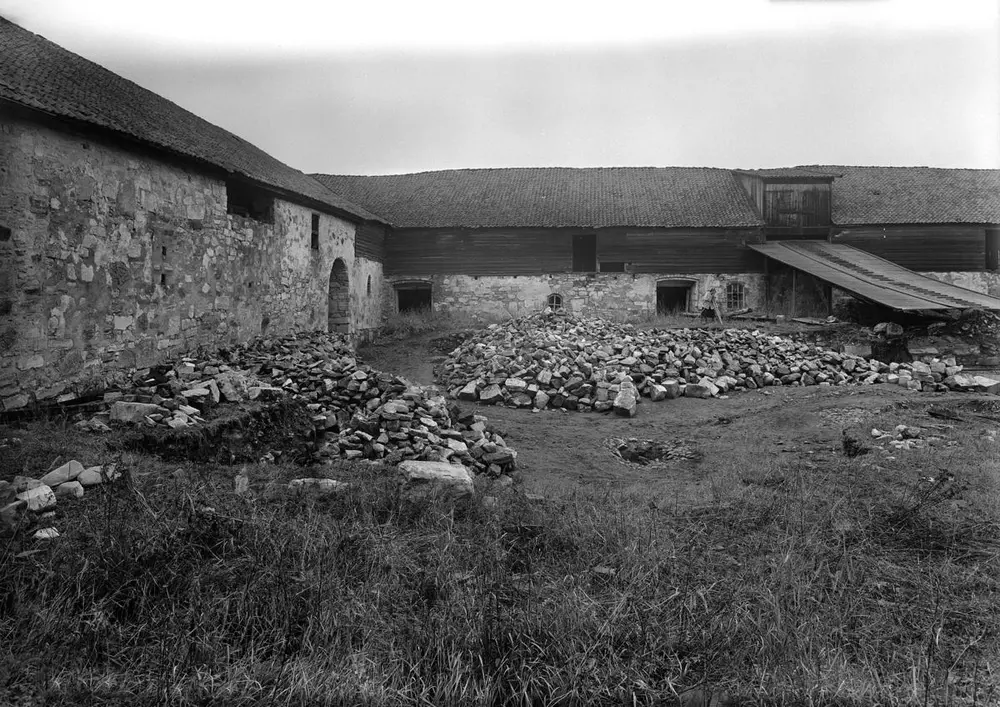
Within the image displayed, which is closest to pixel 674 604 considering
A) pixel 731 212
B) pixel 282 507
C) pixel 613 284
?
pixel 282 507

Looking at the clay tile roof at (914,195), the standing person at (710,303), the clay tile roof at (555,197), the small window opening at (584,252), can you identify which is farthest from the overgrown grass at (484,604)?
the clay tile roof at (914,195)

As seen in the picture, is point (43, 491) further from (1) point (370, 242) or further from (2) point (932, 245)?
(2) point (932, 245)

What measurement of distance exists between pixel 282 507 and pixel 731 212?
2289 centimetres

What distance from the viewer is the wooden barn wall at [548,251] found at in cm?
2339

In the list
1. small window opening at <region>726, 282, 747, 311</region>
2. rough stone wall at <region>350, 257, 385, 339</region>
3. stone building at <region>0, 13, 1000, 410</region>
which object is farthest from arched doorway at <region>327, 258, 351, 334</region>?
small window opening at <region>726, 282, 747, 311</region>

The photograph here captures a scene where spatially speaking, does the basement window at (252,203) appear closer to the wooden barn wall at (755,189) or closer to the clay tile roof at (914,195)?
the wooden barn wall at (755,189)

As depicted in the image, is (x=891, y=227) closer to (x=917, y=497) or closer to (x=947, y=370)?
(x=947, y=370)

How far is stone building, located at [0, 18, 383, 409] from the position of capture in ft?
25.2

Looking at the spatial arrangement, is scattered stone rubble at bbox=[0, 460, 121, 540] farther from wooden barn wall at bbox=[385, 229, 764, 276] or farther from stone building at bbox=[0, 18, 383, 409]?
wooden barn wall at bbox=[385, 229, 764, 276]

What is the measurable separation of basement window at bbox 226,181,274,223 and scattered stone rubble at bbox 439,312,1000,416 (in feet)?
18.5

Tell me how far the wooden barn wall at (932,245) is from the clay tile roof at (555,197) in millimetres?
5488

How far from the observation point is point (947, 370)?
13086 mm

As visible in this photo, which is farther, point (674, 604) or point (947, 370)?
point (947, 370)

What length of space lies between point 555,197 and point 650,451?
18.0m
